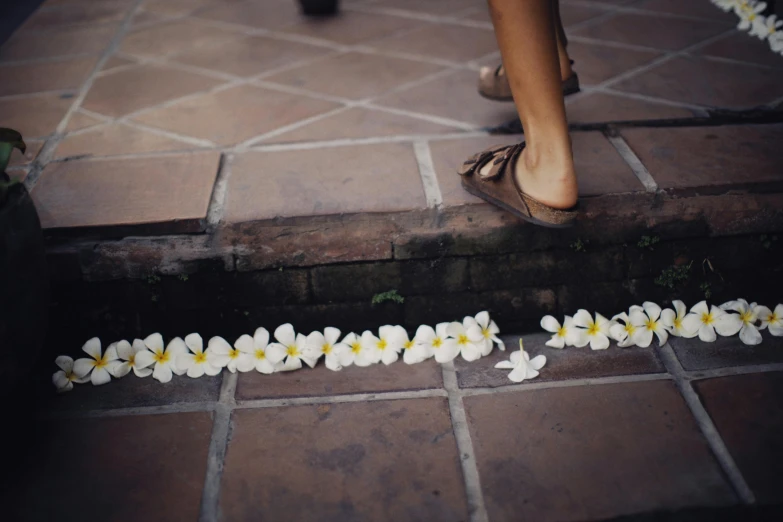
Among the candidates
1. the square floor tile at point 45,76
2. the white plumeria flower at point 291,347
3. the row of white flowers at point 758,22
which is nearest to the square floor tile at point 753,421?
the white plumeria flower at point 291,347

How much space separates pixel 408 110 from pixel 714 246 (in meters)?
0.94

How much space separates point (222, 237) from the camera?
59.7 inches

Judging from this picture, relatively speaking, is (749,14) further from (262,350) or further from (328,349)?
(262,350)

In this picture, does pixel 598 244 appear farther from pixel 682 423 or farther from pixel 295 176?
pixel 295 176

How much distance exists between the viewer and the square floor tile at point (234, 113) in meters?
1.92

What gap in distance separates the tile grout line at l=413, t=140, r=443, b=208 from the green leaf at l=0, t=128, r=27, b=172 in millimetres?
862

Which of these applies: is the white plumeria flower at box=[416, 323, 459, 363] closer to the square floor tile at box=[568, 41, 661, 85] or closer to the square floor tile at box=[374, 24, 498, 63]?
the square floor tile at box=[568, 41, 661, 85]

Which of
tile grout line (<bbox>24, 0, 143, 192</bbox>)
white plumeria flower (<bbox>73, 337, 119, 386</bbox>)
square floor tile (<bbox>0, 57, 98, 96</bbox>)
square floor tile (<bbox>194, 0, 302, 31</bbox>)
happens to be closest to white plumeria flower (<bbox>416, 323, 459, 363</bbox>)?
white plumeria flower (<bbox>73, 337, 119, 386</bbox>)

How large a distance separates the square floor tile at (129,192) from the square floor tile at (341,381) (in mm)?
389

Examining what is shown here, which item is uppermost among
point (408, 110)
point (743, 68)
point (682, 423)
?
point (408, 110)

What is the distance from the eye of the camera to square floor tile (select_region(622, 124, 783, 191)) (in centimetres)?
157

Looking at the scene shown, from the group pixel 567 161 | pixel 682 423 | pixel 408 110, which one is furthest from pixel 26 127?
pixel 682 423

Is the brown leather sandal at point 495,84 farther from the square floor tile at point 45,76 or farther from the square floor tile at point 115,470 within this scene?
the square floor tile at point 45,76

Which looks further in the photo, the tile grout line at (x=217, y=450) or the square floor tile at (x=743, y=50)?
the square floor tile at (x=743, y=50)
